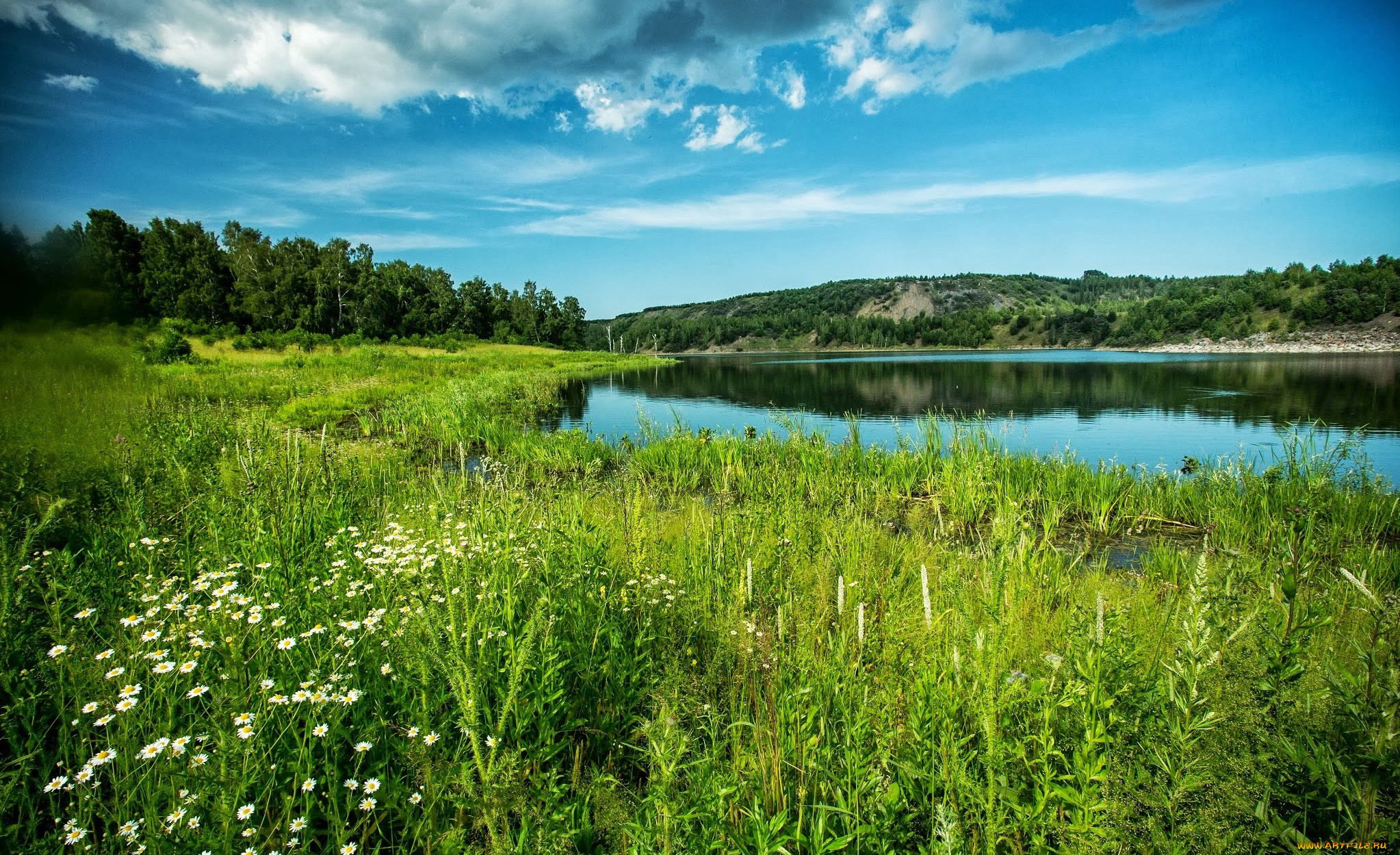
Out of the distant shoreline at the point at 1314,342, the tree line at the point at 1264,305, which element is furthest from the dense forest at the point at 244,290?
the tree line at the point at 1264,305

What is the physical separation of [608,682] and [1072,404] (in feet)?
115

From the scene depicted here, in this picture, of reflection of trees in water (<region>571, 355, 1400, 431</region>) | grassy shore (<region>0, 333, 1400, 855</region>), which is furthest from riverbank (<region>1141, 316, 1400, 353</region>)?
grassy shore (<region>0, 333, 1400, 855</region>)

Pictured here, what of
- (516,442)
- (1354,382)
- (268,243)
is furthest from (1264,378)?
(268,243)

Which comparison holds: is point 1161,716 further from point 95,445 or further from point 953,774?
point 95,445

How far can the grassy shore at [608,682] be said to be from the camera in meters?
2.09

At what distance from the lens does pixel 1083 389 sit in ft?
131

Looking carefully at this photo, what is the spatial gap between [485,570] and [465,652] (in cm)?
126

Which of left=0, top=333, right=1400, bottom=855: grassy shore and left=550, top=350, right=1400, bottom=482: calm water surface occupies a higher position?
left=0, top=333, right=1400, bottom=855: grassy shore

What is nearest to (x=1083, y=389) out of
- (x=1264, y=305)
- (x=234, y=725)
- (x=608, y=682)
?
(x=608, y=682)

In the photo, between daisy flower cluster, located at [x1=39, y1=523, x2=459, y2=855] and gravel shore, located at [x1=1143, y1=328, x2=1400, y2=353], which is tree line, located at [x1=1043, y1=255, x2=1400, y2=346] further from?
daisy flower cluster, located at [x1=39, y1=523, x2=459, y2=855]

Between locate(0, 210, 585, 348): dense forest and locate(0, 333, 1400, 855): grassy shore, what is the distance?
381mm

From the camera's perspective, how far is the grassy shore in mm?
2088

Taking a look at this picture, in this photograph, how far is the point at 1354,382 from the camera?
121 ft

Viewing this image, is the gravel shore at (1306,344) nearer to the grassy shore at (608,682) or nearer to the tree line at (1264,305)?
the tree line at (1264,305)
